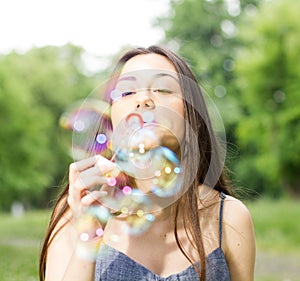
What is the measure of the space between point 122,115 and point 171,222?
1.48 feet

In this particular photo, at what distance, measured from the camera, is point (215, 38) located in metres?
27.3

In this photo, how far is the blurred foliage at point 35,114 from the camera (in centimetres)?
1196

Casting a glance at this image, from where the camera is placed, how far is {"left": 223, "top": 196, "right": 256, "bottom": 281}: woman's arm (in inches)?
79.0

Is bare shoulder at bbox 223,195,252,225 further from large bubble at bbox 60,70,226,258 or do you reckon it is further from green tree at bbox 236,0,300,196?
green tree at bbox 236,0,300,196

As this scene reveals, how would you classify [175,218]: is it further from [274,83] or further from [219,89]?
[219,89]

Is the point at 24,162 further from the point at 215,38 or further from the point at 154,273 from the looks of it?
the point at 215,38

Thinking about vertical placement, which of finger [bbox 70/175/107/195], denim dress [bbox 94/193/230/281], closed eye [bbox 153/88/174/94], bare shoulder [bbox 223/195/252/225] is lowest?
denim dress [bbox 94/193/230/281]

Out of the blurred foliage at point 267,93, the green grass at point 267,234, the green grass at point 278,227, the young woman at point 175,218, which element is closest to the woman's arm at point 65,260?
the young woman at point 175,218

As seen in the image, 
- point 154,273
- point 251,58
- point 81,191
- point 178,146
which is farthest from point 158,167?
point 251,58

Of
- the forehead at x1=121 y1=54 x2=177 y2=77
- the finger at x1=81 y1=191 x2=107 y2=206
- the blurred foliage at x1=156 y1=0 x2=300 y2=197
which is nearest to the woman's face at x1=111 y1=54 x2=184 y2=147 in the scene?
the forehead at x1=121 y1=54 x2=177 y2=77

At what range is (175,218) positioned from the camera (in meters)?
2.05

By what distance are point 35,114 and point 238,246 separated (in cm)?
1402

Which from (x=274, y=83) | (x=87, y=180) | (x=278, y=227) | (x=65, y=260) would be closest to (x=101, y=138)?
(x=65, y=260)

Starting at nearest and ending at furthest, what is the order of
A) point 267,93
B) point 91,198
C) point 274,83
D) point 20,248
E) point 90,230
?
1. point 91,198
2. point 90,230
3. point 20,248
4. point 274,83
5. point 267,93
